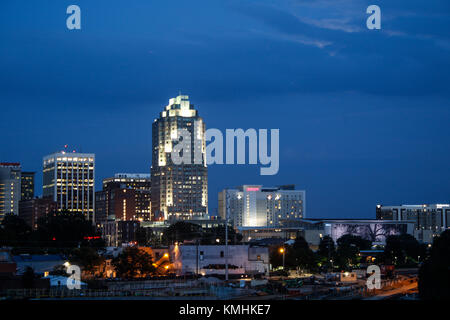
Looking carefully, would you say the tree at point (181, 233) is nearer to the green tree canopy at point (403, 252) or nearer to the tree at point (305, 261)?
the green tree canopy at point (403, 252)

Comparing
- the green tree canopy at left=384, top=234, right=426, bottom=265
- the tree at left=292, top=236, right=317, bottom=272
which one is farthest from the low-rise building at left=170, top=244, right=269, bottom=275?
the green tree canopy at left=384, top=234, right=426, bottom=265

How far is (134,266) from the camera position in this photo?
79062 mm

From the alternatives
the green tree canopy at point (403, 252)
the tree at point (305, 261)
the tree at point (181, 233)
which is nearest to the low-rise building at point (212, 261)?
the tree at point (305, 261)

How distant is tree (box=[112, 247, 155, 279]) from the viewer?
259 feet

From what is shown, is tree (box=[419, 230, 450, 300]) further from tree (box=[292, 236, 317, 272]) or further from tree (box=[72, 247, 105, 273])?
tree (box=[292, 236, 317, 272])

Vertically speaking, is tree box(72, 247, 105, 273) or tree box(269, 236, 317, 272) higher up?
tree box(72, 247, 105, 273)

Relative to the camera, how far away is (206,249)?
90500 millimetres

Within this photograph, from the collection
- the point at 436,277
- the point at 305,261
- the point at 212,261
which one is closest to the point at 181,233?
the point at 305,261

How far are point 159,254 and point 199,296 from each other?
4619cm

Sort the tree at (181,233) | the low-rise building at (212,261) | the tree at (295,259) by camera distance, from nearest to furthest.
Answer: the low-rise building at (212,261) → the tree at (295,259) → the tree at (181,233)

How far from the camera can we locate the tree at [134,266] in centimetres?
7906
